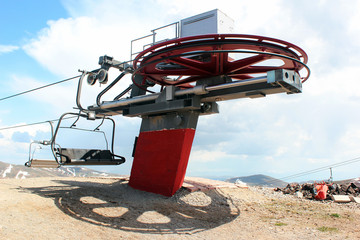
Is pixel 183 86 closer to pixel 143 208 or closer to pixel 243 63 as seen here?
pixel 243 63

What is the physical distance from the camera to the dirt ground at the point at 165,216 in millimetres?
7770

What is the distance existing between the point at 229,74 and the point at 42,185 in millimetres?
9280

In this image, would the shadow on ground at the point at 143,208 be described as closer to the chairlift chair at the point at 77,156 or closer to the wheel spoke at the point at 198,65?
the chairlift chair at the point at 77,156

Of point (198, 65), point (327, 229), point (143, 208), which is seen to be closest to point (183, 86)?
point (198, 65)

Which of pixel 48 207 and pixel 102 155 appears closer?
pixel 48 207

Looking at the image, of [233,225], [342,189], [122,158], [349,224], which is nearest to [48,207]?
[122,158]

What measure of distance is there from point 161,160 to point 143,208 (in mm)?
2570

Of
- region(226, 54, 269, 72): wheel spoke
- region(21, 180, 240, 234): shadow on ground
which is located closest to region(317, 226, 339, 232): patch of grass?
region(21, 180, 240, 234): shadow on ground

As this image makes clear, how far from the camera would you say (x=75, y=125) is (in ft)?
37.2

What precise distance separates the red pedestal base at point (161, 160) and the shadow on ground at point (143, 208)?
0.40m

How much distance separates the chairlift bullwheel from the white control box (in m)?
0.85

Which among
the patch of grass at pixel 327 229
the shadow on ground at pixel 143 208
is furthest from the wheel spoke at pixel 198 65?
the patch of grass at pixel 327 229

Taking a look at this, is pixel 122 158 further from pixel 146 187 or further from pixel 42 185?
pixel 42 185

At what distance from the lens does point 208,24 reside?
34.4ft
